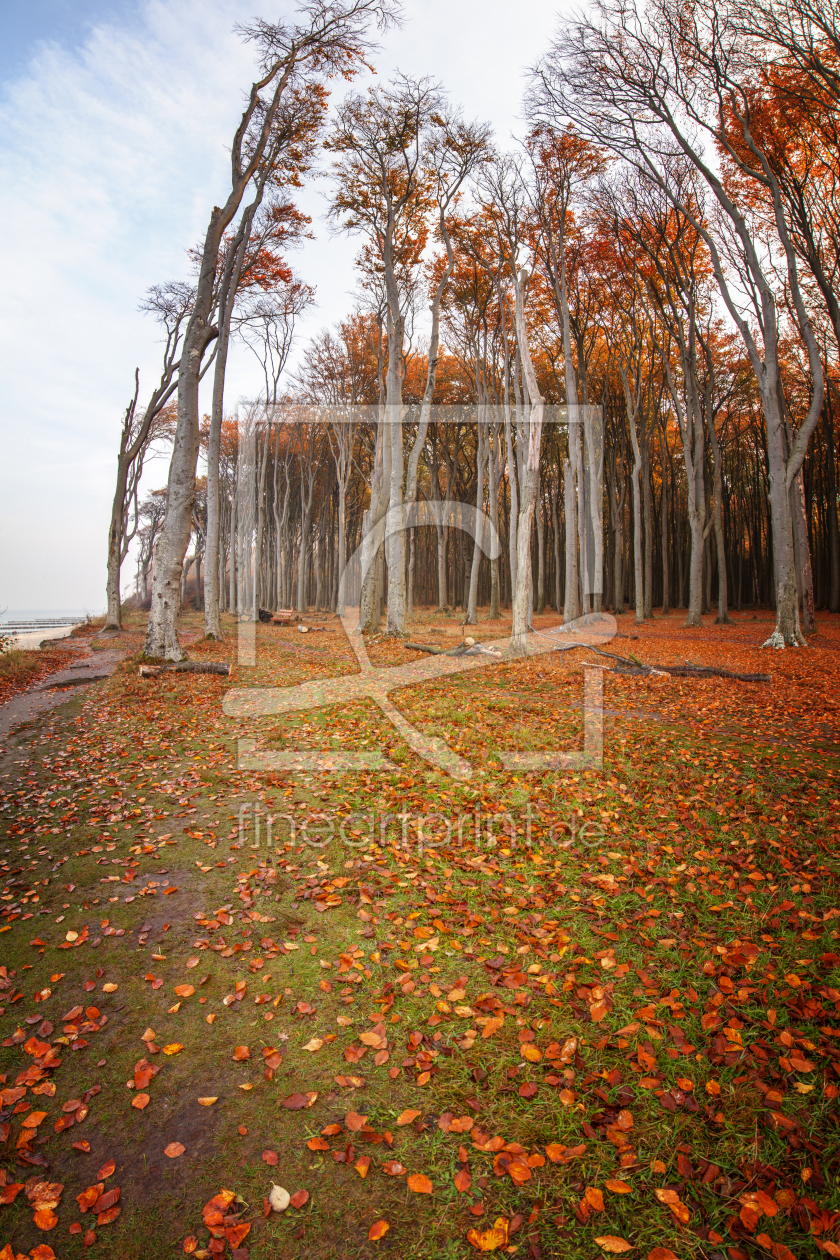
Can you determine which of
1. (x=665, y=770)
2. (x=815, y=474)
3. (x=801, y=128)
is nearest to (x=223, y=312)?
(x=801, y=128)

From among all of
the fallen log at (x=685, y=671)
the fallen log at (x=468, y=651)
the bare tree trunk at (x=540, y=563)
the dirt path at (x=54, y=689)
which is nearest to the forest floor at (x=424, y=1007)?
the dirt path at (x=54, y=689)

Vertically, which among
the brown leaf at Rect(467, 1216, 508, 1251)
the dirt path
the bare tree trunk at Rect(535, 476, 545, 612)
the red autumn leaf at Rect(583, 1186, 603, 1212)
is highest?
the bare tree trunk at Rect(535, 476, 545, 612)

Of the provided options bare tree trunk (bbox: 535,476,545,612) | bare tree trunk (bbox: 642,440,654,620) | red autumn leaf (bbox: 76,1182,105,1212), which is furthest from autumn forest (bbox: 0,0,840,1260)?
bare tree trunk (bbox: 535,476,545,612)

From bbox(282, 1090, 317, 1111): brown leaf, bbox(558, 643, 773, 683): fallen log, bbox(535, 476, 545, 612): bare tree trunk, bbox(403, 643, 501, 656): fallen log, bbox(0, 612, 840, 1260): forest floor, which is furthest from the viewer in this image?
bbox(535, 476, 545, 612): bare tree trunk

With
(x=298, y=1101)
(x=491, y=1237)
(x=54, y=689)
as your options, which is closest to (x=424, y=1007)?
(x=298, y=1101)

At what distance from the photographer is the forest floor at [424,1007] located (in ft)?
6.73

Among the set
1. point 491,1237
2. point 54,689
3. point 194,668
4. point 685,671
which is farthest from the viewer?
point 194,668

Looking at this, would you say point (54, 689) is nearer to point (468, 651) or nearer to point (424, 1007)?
point (468, 651)

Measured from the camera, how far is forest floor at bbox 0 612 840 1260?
2.05 metres

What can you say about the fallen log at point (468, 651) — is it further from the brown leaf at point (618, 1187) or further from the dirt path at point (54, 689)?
the brown leaf at point (618, 1187)

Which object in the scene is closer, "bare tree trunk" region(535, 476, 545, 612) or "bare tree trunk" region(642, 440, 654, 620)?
"bare tree trunk" region(642, 440, 654, 620)

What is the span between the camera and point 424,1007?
306cm

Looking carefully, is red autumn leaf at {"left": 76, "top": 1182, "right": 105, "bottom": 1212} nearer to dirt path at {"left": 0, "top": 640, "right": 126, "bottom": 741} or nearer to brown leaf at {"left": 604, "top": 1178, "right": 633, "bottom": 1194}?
brown leaf at {"left": 604, "top": 1178, "right": 633, "bottom": 1194}

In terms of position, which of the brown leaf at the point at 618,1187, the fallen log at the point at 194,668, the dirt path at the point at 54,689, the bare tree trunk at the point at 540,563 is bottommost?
the brown leaf at the point at 618,1187
